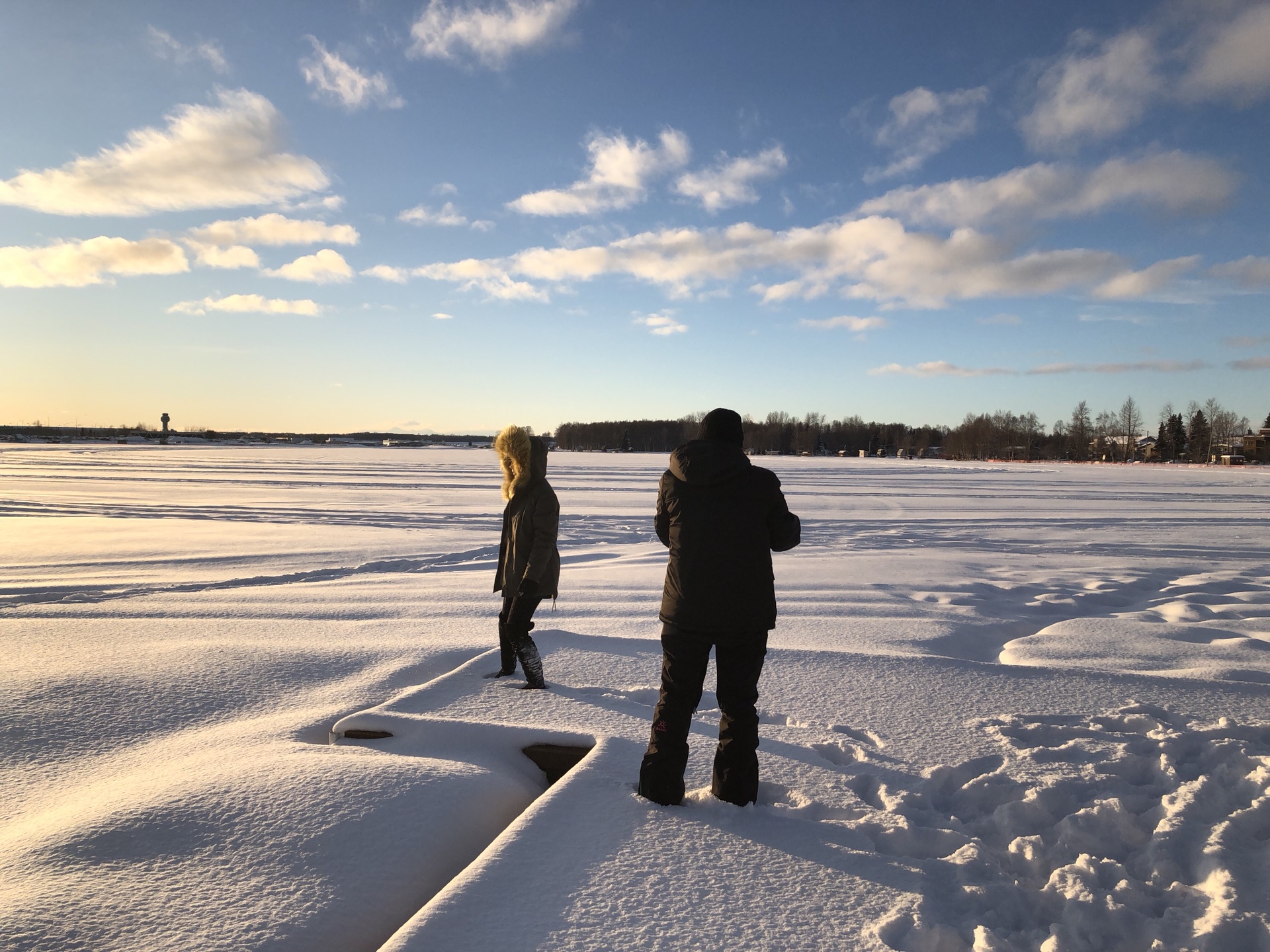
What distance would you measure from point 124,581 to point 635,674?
6.14 metres

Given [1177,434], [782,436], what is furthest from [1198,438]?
[782,436]

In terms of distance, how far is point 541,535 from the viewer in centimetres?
410

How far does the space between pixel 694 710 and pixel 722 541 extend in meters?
0.69

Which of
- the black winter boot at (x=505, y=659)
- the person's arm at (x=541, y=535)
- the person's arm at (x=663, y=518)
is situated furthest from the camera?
the black winter boot at (x=505, y=659)

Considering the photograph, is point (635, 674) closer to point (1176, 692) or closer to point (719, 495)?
point (719, 495)

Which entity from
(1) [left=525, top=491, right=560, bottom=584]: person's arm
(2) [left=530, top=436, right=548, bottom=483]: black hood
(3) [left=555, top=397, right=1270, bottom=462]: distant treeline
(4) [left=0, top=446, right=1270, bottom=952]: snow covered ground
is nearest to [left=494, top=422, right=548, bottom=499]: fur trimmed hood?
(2) [left=530, top=436, right=548, bottom=483]: black hood

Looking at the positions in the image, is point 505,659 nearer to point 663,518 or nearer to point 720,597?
point 663,518

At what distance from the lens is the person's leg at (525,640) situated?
413cm

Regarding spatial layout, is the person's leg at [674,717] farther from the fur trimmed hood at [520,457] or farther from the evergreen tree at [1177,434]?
the evergreen tree at [1177,434]

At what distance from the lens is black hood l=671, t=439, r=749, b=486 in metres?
2.70

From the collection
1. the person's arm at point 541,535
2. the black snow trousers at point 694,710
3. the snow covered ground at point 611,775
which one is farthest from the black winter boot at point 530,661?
the black snow trousers at point 694,710

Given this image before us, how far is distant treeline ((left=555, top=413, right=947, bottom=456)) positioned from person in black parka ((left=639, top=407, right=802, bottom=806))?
12294 centimetres

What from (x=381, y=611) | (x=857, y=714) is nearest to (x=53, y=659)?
(x=381, y=611)

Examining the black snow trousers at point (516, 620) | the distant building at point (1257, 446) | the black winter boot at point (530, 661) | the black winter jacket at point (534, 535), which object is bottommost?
the black winter boot at point (530, 661)
